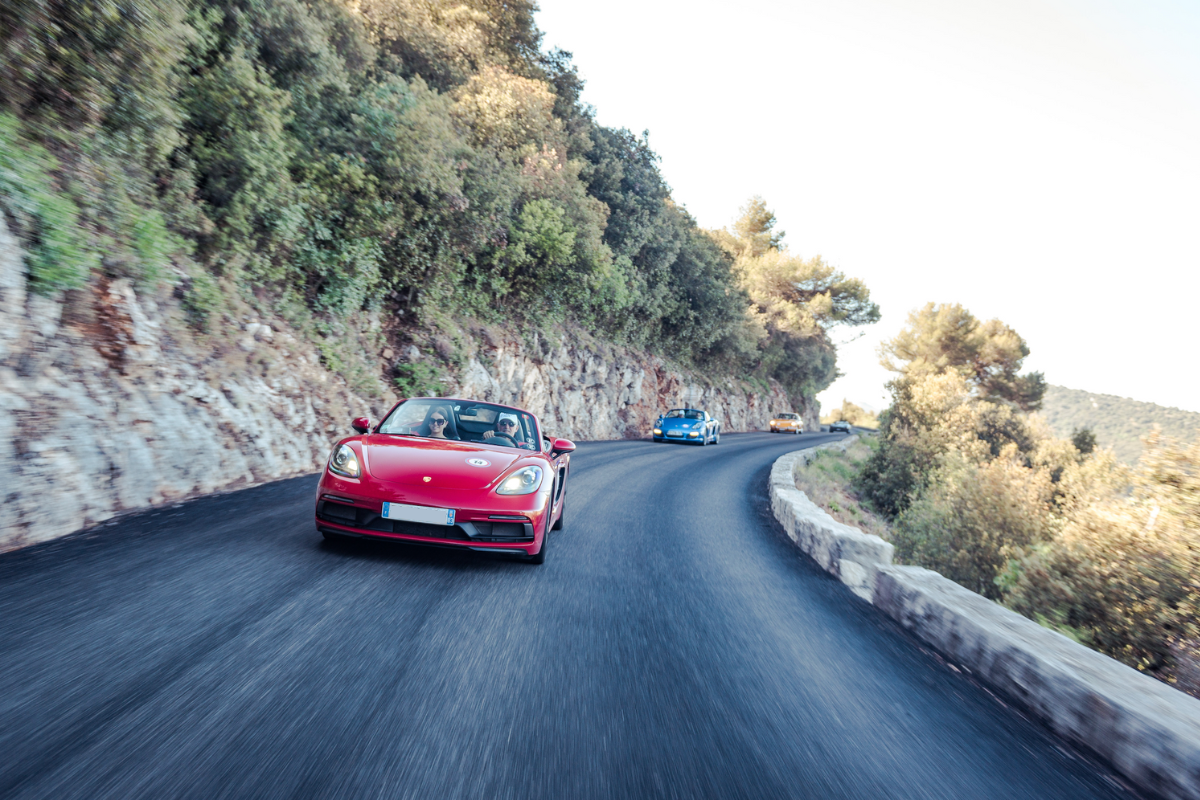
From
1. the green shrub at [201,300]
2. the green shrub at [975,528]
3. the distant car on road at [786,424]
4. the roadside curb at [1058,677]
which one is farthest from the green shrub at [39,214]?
the distant car on road at [786,424]

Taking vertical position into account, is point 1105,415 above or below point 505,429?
above

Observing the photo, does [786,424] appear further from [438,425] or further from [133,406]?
[133,406]

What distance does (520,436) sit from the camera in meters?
5.83

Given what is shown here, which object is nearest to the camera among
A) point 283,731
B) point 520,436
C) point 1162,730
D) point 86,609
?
point 283,731

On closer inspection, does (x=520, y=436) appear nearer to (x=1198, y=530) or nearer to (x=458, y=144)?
(x=1198, y=530)

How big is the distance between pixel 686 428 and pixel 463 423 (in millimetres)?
18100

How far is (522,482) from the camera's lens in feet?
15.4

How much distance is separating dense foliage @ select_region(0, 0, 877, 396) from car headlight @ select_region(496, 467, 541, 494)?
4522mm

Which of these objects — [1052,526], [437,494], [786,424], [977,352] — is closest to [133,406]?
[437,494]

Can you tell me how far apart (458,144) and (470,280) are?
515 cm

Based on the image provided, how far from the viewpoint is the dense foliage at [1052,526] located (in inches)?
218

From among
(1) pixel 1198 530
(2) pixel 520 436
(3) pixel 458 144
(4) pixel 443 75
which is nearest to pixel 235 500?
(2) pixel 520 436

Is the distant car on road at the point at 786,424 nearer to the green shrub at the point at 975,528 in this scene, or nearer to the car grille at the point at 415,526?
the green shrub at the point at 975,528

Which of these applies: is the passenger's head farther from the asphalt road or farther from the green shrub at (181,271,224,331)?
the green shrub at (181,271,224,331)
